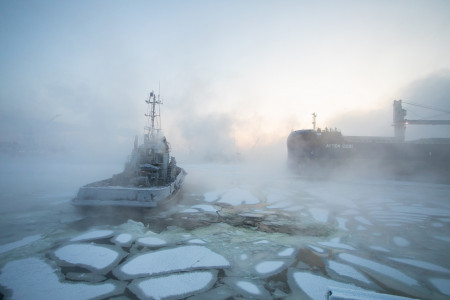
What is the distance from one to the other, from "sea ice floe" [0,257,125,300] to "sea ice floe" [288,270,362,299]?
3.15m

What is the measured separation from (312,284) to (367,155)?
77.9 ft

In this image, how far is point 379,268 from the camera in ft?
14.2

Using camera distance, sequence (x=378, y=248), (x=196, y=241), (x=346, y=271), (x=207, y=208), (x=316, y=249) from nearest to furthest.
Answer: (x=346, y=271), (x=316, y=249), (x=378, y=248), (x=196, y=241), (x=207, y=208)

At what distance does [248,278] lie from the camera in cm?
391

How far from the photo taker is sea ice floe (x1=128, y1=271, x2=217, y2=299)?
133 inches

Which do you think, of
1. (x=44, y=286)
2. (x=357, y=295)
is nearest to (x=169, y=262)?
(x=44, y=286)

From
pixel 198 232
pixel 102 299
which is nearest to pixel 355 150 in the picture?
pixel 198 232

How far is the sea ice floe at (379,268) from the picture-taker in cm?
395

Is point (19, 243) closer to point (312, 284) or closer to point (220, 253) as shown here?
point (220, 253)

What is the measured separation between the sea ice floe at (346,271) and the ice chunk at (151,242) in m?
4.15

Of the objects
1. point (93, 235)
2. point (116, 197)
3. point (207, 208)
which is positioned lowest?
point (207, 208)

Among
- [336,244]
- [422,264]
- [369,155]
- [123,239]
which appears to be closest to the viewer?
[422,264]

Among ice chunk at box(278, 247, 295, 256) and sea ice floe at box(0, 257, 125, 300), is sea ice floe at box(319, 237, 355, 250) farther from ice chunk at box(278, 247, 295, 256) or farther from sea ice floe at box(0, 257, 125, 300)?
sea ice floe at box(0, 257, 125, 300)

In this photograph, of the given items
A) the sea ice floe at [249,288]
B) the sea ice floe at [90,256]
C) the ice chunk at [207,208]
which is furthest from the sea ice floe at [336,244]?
the sea ice floe at [90,256]
